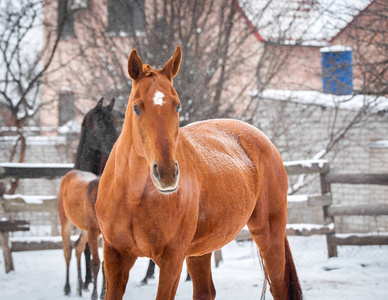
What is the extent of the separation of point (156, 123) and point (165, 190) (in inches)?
13.6

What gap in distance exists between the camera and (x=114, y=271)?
230 cm

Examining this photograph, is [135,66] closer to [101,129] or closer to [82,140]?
[101,129]

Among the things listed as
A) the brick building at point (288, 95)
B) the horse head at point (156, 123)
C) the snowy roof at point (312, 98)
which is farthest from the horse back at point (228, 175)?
the snowy roof at point (312, 98)

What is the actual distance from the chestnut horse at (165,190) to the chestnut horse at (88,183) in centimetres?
165

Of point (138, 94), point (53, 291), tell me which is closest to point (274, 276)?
point (138, 94)

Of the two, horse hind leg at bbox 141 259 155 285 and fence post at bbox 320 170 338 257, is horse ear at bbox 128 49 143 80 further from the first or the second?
fence post at bbox 320 170 338 257

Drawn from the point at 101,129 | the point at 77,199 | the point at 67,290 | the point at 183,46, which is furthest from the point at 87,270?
the point at 183,46

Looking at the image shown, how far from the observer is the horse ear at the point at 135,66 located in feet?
7.14

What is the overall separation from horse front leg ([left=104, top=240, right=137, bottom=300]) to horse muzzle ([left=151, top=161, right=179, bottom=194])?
66 cm

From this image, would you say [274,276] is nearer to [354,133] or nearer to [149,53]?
[149,53]

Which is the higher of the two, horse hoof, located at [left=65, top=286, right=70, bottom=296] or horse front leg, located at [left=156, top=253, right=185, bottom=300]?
horse front leg, located at [left=156, top=253, right=185, bottom=300]

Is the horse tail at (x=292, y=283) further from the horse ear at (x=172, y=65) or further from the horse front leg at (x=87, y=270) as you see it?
the horse front leg at (x=87, y=270)

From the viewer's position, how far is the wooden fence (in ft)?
20.6

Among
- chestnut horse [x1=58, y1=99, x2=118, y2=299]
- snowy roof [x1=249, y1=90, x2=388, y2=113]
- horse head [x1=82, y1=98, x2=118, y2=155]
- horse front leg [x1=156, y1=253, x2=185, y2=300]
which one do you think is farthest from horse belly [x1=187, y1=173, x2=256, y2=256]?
snowy roof [x1=249, y1=90, x2=388, y2=113]
